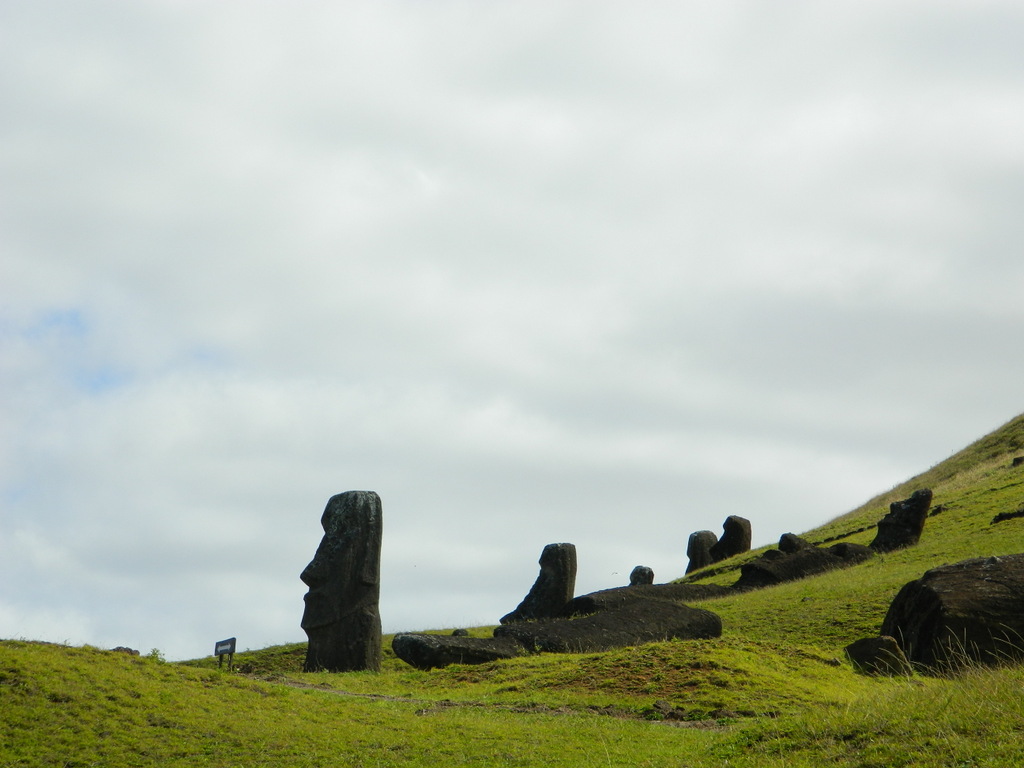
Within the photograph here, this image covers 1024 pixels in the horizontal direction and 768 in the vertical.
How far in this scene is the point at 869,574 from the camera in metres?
31.1

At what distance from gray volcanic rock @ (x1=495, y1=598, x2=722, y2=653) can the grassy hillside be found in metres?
2.28

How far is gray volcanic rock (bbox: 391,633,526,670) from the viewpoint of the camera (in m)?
22.4

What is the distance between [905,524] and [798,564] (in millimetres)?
4070

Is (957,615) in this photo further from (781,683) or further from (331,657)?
(331,657)

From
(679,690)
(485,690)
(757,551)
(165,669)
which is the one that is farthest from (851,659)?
(757,551)

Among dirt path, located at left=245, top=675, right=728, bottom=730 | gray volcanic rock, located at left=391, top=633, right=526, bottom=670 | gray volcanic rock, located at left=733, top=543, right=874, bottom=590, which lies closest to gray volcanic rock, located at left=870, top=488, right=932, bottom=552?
gray volcanic rock, located at left=733, top=543, right=874, bottom=590

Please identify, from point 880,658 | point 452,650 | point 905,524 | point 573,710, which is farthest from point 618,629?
point 905,524

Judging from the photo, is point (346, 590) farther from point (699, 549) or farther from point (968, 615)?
point (699, 549)

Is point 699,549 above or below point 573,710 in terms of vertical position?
above

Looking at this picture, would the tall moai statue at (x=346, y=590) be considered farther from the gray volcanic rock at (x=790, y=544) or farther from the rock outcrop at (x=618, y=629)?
the gray volcanic rock at (x=790, y=544)

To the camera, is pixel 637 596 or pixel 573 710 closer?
pixel 573 710

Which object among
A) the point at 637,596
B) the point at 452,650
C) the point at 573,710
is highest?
the point at 637,596

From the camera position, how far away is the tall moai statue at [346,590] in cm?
2308

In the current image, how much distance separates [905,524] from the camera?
36.0 meters
